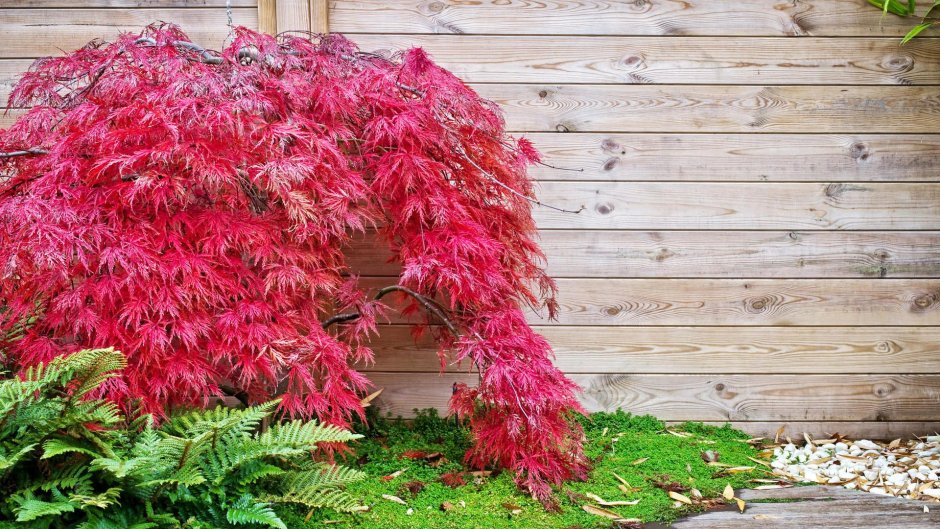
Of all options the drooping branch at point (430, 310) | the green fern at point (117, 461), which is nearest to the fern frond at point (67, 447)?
the green fern at point (117, 461)

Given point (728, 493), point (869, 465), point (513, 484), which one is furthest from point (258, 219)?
point (869, 465)

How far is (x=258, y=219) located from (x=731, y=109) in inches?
78.9

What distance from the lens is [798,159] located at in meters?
2.88

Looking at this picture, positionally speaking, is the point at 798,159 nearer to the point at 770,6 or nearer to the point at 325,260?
the point at 770,6

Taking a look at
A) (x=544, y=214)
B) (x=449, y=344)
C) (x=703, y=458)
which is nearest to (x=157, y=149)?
(x=449, y=344)

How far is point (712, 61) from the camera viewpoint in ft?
9.36

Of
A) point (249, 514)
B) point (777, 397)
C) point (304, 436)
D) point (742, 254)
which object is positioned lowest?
point (777, 397)

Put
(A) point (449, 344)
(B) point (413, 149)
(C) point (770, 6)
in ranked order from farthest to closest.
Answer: (C) point (770, 6) → (A) point (449, 344) → (B) point (413, 149)

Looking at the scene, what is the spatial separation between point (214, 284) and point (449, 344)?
0.91 m

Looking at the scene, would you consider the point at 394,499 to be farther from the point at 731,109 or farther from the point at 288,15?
the point at 731,109

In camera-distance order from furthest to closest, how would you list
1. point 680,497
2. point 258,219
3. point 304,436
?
point 680,497, point 258,219, point 304,436

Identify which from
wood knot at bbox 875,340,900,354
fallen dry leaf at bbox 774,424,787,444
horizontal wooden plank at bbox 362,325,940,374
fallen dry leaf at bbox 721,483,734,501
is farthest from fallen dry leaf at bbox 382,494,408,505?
wood knot at bbox 875,340,900,354

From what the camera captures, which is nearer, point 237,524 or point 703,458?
point 237,524

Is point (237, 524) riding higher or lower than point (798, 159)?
lower
